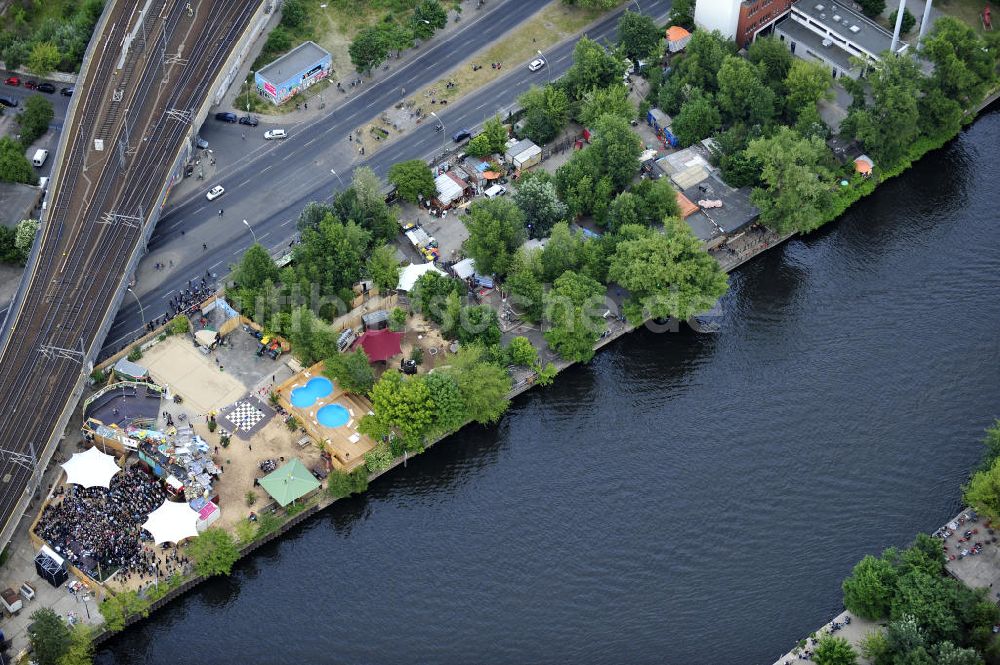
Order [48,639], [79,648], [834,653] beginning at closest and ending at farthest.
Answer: [48,639]
[834,653]
[79,648]

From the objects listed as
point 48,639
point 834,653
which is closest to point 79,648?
point 48,639

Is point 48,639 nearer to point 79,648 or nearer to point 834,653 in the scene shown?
point 79,648

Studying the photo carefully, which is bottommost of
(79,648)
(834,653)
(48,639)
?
(834,653)

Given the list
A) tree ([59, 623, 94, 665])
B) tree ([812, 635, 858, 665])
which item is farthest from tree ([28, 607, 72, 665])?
tree ([812, 635, 858, 665])

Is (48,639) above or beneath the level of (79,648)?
above

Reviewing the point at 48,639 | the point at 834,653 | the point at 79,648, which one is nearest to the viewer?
the point at 48,639

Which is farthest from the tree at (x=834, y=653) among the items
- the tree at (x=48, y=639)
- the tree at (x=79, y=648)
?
the tree at (x=48, y=639)

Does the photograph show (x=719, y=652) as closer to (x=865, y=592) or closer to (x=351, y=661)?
(x=865, y=592)

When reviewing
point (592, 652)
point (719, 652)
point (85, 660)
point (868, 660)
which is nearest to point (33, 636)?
point (85, 660)
